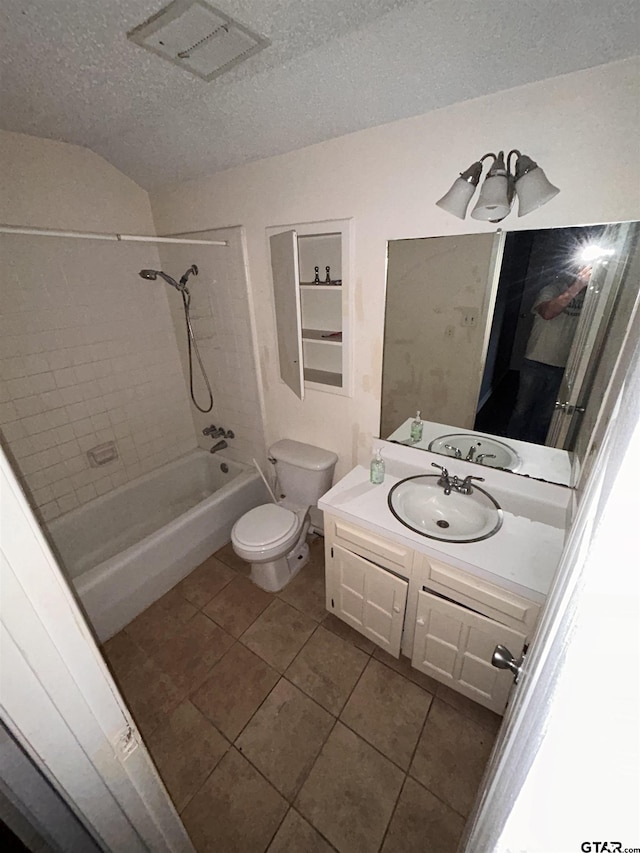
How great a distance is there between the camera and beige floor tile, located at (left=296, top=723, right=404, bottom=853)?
1.16 metres

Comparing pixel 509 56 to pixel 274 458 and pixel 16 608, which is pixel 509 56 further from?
pixel 274 458

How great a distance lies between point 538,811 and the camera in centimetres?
34

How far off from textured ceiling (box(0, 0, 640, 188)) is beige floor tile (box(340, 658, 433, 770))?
2.34m

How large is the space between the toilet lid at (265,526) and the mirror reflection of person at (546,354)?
1.25 metres

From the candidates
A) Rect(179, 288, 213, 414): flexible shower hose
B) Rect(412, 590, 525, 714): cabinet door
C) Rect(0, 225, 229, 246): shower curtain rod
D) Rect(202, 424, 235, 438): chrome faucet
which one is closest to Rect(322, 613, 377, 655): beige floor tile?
Rect(412, 590, 525, 714): cabinet door

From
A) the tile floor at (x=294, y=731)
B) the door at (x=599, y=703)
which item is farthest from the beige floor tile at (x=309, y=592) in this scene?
the door at (x=599, y=703)

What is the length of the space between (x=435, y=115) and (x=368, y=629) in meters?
2.19

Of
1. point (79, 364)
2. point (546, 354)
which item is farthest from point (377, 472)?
point (79, 364)

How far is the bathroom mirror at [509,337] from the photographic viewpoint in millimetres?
1150

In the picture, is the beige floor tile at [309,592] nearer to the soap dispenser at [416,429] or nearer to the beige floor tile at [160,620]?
the beige floor tile at [160,620]

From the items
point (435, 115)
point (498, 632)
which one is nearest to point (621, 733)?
point (498, 632)

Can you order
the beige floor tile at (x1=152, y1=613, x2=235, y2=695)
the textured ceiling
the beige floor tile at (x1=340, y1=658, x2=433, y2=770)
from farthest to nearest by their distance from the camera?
the beige floor tile at (x1=152, y1=613, x2=235, y2=695) < the beige floor tile at (x1=340, y1=658, x2=433, y2=770) < the textured ceiling

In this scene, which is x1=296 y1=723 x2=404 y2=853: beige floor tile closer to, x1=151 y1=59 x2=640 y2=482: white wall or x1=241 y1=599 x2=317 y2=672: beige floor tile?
x1=241 y1=599 x2=317 y2=672: beige floor tile

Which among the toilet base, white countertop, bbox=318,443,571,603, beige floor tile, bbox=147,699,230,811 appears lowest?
beige floor tile, bbox=147,699,230,811
